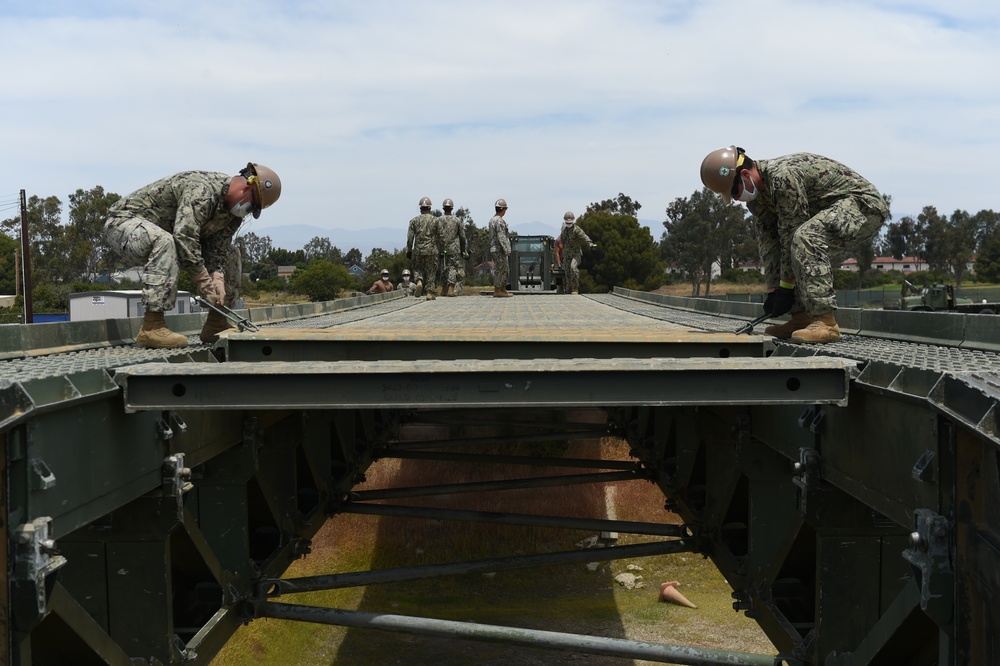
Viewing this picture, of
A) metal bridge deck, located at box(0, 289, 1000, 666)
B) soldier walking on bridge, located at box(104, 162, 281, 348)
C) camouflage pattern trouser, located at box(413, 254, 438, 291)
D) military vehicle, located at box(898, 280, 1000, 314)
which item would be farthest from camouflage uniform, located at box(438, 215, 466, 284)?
soldier walking on bridge, located at box(104, 162, 281, 348)

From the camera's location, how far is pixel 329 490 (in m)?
7.66

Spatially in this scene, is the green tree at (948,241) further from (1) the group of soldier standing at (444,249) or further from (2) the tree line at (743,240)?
(1) the group of soldier standing at (444,249)

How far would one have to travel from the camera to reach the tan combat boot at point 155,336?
18.2ft

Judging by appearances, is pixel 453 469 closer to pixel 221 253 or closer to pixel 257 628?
pixel 257 628

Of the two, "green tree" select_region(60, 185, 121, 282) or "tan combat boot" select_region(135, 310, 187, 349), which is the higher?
"green tree" select_region(60, 185, 121, 282)

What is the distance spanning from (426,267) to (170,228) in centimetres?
1163

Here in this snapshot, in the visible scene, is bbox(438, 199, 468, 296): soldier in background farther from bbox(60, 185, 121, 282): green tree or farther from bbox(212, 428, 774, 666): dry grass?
bbox(60, 185, 121, 282): green tree

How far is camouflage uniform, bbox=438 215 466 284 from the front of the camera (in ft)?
59.6

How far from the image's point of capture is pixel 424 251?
1764 centimetres

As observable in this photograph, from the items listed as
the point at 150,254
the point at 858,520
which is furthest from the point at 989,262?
the point at 150,254

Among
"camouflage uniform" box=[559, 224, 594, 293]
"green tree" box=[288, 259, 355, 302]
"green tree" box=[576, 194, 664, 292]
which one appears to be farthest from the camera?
"green tree" box=[576, 194, 664, 292]

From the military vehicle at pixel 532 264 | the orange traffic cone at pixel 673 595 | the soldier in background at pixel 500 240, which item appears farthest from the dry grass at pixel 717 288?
the orange traffic cone at pixel 673 595

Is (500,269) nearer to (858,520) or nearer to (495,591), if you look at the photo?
(495,591)

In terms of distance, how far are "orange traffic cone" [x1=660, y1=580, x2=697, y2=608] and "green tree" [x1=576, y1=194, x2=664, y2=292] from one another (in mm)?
46549
